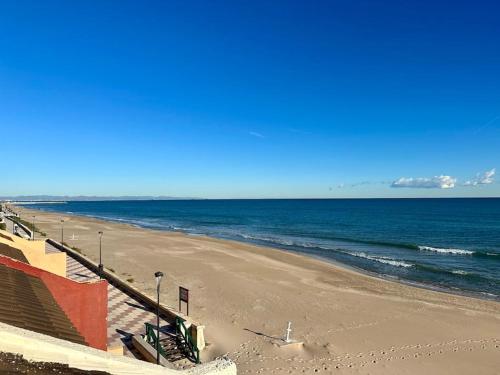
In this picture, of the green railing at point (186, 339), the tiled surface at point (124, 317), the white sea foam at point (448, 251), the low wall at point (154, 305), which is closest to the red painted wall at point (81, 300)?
the tiled surface at point (124, 317)

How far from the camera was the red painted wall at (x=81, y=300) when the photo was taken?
8.08m

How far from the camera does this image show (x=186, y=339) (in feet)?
39.5

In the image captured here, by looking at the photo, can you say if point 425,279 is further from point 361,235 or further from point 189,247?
point 361,235

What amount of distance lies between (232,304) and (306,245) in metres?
24.8

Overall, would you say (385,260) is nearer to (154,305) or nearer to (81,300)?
(154,305)

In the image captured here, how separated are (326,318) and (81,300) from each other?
10902mm

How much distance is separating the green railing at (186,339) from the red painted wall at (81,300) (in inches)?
116

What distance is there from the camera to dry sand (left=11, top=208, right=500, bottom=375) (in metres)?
12.4

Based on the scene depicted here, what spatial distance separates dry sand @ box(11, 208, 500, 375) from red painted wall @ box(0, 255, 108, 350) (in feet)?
12.8

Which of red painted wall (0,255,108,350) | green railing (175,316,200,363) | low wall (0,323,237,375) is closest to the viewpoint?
low wall (0,323,237,375)

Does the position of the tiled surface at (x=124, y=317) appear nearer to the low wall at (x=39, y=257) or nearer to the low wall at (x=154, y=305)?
the low wall at (x=154, y=305)

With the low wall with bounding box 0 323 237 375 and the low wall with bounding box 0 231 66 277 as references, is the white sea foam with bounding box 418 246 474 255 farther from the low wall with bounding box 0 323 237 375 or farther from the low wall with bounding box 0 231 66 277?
the low wall with bounding box 0 323 237 375

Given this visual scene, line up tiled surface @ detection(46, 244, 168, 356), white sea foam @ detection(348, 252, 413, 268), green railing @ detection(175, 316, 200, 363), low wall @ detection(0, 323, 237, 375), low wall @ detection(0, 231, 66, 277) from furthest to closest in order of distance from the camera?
white sea foam @ detection(348, 252, 413, 268) < tiled surface @ detection(46, 244, 168, 356) < low wall @ detection(0, 231, 66, 277) < green railing @ detection(175, 316, 200, 363) < low wall @ detection(0, 323, 237, 375)

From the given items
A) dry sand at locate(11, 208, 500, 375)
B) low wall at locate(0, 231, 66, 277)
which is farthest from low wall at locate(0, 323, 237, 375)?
low wall at locate(0, 231, 66, 277)
